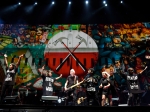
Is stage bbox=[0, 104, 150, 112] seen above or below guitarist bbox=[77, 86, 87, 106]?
above

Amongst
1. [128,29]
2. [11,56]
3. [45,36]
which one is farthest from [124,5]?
[11,56]

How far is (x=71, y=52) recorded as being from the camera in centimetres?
1037

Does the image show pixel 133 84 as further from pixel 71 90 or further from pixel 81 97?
pixel 71 90

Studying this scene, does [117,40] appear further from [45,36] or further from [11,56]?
[11,56]

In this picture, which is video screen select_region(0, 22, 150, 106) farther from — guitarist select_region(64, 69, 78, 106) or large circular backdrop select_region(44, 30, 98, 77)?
guitarist select_region(64, 69, 78, 106)

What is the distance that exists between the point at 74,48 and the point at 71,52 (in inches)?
11.6

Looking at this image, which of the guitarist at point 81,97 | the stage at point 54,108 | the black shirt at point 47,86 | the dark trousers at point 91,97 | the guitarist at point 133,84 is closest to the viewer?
the stage at point 54,108

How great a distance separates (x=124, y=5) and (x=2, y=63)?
7743mm

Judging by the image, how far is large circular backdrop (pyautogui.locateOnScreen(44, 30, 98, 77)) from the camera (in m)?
10.1

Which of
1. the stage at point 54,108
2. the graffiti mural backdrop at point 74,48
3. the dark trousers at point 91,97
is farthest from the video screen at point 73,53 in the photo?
the stage at point 54,108

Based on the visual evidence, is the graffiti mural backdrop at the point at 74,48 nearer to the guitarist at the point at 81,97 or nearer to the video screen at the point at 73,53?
the video screen at the point at 73,53

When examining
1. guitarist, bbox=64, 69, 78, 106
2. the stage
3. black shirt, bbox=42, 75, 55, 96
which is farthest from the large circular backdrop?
the stage

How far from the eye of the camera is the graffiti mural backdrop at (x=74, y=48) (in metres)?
9.84

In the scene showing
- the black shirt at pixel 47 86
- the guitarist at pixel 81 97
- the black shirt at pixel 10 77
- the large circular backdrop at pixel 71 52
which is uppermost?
the large circular backdrop at pixel 71 52
